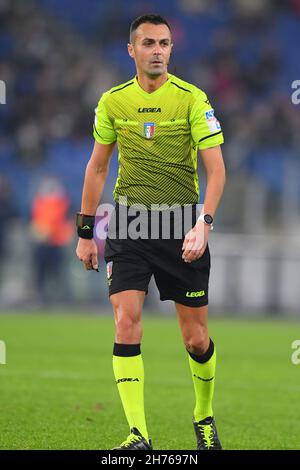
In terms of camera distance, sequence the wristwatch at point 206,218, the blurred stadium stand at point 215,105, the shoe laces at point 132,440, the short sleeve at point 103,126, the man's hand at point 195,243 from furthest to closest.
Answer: the blurred stadium stand at point 215,105 < the short sleeve at point 103,126 < the wristwatch at point 206,218 < the man's hand at point 195,243 < the shoe laces at point 132,440

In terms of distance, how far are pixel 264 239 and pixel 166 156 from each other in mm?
12350

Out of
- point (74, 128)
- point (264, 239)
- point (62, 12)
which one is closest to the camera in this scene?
point (264, 239)

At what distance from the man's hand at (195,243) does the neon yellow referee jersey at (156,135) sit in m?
0.46

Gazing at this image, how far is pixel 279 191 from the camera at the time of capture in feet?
63.5

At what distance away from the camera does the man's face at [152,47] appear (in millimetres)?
6340

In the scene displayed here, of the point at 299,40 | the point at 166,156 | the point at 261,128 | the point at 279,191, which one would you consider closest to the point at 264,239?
the point at 279,191

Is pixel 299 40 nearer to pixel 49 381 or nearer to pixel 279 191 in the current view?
pixel 279 191

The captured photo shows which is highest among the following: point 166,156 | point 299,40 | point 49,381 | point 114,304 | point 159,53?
point 299,40

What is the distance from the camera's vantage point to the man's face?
250 inches

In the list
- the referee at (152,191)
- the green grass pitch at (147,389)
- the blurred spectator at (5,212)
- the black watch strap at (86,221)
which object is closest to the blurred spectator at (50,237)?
the blurred spectator at (5,212)

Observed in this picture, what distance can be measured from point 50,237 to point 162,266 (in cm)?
1284

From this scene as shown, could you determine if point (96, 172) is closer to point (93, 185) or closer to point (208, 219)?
point (93, 185)

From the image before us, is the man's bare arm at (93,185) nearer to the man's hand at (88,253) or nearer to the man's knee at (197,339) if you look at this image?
the man's hand at (88,253)

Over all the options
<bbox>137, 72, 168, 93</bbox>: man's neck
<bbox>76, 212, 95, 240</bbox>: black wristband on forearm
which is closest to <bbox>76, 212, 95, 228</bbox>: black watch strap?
<bbox>76, 212, 95, 240</bbox>: black wristband on forearm
